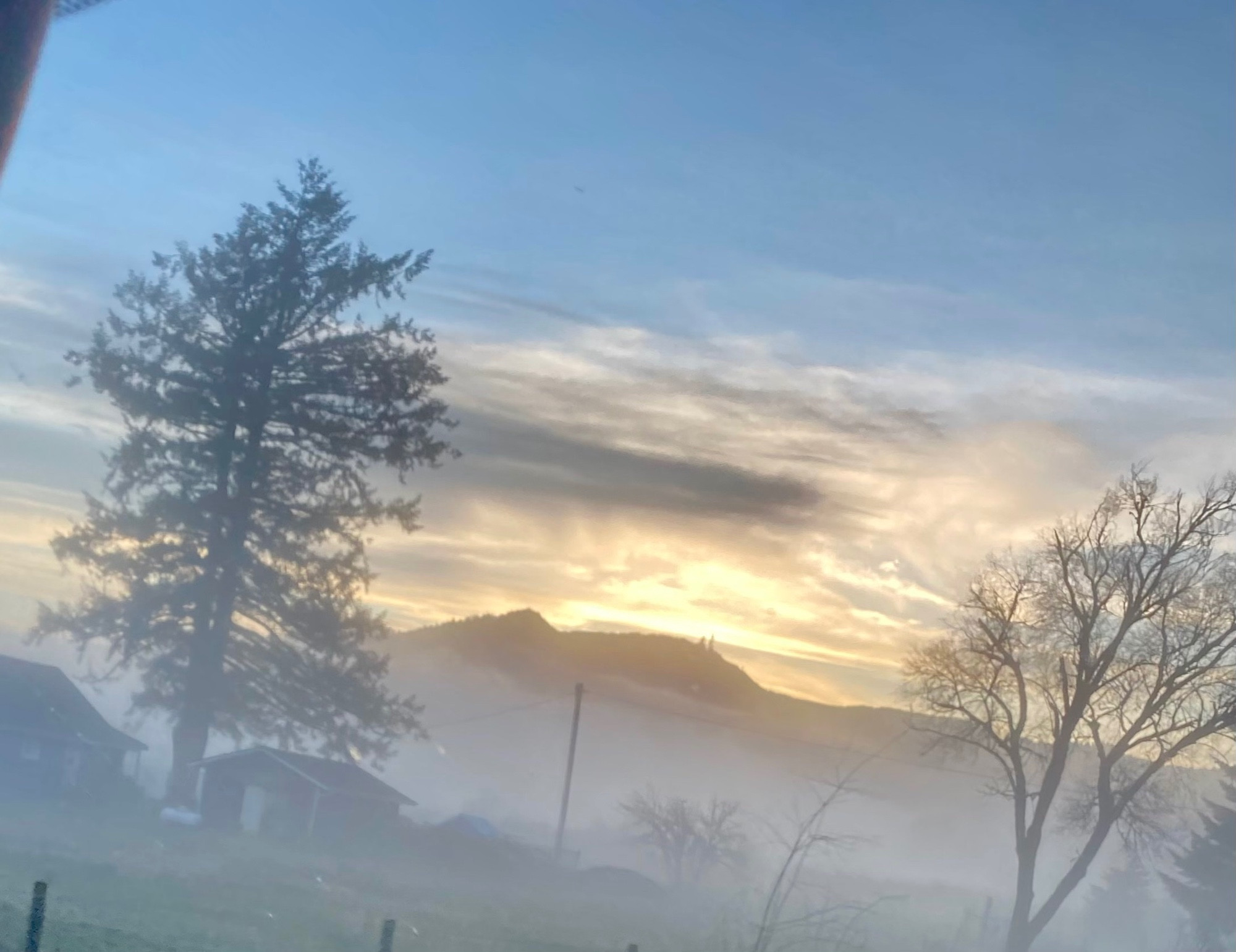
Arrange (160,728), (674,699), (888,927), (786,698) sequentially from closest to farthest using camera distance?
(888,927) < (160,728) < (786,698) < (674,699)

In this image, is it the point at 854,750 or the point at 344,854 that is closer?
the point at 854,750

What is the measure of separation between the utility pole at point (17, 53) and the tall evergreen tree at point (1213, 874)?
1487 inches

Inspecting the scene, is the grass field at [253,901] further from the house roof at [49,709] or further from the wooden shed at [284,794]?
the house roof at [49,709]

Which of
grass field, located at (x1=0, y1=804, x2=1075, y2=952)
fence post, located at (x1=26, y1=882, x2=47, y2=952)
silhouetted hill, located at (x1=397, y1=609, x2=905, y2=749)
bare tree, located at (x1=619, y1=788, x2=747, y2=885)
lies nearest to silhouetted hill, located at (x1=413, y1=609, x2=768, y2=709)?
silhouetted hill, located at (x1=397, y1=609, x2=905, y2=749)

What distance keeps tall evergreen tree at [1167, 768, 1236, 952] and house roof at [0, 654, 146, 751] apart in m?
34.5

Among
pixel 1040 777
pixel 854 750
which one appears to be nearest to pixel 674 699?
pixel 1040 777

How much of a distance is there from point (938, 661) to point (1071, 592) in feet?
10.5

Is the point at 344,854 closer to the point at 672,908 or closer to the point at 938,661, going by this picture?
the point at 672,908

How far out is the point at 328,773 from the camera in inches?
1647

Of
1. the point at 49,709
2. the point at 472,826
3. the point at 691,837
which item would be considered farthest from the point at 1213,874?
the point at 49,709

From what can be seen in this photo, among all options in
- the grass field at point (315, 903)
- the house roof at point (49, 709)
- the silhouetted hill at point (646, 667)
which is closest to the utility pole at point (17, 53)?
the grass field at point (315, 903)

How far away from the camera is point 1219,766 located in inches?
997

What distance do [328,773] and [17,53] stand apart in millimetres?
Result: 38290

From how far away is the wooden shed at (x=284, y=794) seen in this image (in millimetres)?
38406
